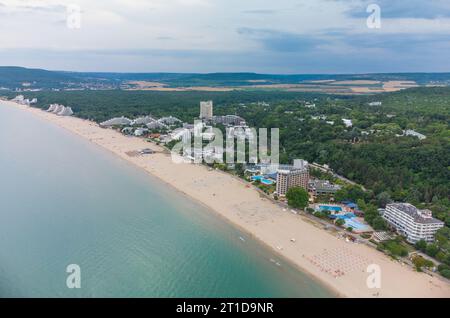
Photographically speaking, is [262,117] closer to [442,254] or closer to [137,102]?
[137,102]

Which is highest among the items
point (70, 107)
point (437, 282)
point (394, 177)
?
point (70, 107)

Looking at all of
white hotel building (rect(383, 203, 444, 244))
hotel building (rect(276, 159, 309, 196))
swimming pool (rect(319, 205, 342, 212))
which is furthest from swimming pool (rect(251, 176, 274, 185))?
white hotel building (rect(383, 203, 444, 244))

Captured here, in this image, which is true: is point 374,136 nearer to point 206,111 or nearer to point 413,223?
point 413,223

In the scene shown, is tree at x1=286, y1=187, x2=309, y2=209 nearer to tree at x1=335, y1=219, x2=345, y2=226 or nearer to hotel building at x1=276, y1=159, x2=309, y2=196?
hotel building at x1=276, y1=159, x2=309, y2=196

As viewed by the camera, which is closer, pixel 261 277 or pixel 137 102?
pixel 261 277

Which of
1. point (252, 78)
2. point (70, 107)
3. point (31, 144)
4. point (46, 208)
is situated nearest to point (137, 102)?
point (70, 107)

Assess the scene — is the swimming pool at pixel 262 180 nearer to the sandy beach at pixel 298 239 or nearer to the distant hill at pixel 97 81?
the sandy beach at pixel 298 239
